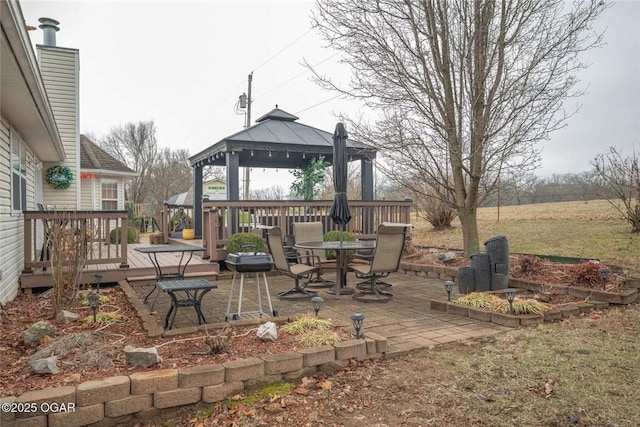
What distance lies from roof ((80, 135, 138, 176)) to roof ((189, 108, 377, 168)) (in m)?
4.06

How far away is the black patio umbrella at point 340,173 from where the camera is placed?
6203 mm

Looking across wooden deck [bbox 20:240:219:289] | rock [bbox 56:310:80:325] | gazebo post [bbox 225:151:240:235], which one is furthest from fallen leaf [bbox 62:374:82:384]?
gazebo post [bbox 225:151:240:235]

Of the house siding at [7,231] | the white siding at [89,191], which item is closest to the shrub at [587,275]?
the house siding at [7,231]

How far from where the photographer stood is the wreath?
10.1 m

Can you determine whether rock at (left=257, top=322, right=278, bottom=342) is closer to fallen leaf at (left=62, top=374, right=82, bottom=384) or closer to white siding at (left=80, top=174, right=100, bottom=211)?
fallen leaf at (left=62, top=374, right=82, bottom=384)

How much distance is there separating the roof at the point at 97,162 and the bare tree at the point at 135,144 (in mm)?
15077

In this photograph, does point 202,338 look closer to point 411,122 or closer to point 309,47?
point 411,122

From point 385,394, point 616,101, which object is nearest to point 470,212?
point 616,101

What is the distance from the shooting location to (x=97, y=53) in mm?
12195

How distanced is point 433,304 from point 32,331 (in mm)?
4006

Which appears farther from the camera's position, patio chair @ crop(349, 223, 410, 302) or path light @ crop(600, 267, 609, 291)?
patio chair @ crop(349, 223, 410, 302)

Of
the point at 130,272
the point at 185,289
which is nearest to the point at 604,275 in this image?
the point at 185,289

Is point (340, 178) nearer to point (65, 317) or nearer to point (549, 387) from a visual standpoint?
point (65, 317)

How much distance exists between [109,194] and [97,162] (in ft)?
4.00
